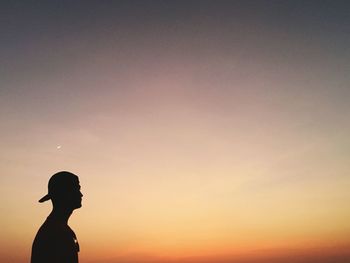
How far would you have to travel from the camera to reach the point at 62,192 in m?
8.75

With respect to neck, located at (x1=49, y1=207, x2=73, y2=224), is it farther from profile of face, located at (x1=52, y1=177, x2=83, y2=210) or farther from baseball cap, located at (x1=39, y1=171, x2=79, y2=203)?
baseball cap, located at (x1=39, y1=171, x2=79, y2=203)

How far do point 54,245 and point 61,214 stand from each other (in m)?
0.67

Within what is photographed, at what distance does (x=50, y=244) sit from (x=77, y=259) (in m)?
0.57

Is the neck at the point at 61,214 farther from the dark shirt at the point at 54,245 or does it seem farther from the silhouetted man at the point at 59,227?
the dark shirt at the point at 54,245

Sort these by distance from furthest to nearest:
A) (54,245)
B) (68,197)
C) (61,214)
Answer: (68,197) → (61,214) → (54,245)

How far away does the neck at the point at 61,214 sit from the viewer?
8602mm

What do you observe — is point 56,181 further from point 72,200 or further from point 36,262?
point 36,262

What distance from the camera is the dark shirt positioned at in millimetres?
8125

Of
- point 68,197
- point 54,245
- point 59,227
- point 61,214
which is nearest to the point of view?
point 54,245

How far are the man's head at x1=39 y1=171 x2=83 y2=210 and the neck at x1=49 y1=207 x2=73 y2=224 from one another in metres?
0.07

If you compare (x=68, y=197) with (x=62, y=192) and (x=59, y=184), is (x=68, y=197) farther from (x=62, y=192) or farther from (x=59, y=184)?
(x=59, y=184)

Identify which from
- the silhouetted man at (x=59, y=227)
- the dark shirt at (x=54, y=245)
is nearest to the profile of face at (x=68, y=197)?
the silhouetted man at (x=59, y=227)

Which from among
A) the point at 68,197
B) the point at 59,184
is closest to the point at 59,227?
the point at 68,197

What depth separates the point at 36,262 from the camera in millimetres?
8141
